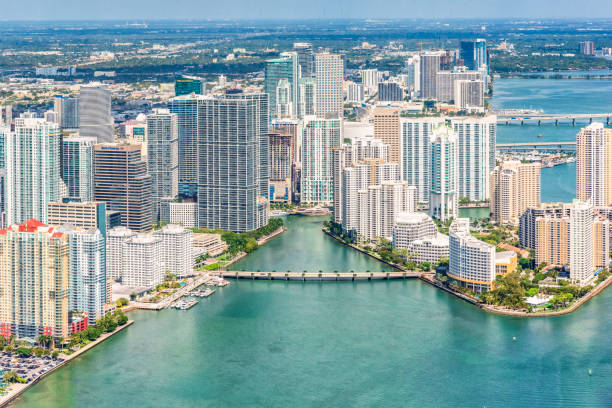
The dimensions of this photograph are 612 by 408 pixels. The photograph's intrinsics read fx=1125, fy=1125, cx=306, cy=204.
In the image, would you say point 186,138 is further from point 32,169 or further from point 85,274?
point 85,274

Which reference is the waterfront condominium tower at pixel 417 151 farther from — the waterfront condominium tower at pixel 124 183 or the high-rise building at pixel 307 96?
the high-rise building at pixel 307 96

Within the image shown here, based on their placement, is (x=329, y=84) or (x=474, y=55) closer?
(x=329, y=84)

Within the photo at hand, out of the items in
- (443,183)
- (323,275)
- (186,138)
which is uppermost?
(186,138)

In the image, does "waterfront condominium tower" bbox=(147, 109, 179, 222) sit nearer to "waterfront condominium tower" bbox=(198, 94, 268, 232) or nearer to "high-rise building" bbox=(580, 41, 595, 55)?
"waterfront condominium tower" bbox=(198, 94, 268, 232)

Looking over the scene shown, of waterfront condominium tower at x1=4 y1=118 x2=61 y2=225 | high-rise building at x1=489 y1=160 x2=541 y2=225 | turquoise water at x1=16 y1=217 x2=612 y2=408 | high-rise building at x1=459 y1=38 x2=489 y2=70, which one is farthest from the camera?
high-rise building at x1=459 y1=38 x2=489 y2=70

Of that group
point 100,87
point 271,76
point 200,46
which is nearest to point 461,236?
point 100,87

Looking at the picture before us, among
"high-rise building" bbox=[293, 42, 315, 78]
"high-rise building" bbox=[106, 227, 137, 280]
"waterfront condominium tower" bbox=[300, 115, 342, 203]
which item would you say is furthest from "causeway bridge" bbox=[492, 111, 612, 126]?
"high-rise building" bbox=[106, 227, 137, 280]

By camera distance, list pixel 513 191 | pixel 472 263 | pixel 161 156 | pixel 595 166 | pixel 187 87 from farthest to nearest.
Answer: pixel 187 87, pixel 161 156, pixel 513 191, pixel 595 166, pixel 472 263

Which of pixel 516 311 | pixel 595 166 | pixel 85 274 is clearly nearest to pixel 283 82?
pixel 595 166

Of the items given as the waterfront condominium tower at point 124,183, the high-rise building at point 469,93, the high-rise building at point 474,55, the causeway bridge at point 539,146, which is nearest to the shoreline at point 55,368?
the waterfront condominium tower at point 124,183
